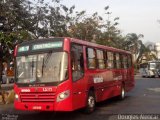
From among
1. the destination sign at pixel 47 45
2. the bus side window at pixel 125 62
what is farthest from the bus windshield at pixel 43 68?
the bus side window at pixel 125 62

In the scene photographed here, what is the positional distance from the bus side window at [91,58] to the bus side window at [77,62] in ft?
2.27

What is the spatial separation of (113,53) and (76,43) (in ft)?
16.2

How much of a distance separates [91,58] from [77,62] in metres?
1.60

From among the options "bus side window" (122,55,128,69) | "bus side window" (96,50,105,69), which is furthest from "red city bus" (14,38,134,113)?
"bus side window" (122,55,128,69)

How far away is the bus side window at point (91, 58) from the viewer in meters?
13.5

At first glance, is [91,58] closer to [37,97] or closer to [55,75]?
[55,75]

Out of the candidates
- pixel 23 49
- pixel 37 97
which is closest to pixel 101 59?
pixel 23 49

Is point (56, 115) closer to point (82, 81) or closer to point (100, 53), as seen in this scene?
point (82, 81)

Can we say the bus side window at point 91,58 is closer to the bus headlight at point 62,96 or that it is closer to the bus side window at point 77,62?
the bus side window at point 77,62

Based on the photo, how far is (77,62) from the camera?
484 inches

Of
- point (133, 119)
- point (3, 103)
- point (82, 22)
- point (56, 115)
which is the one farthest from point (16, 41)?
point (82, 22)

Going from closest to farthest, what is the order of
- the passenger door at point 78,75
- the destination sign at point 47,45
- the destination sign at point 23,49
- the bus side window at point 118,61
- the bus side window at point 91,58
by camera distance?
1. the passenger door at point 78,75
2. the destination sign at point 47,45
3. the destination sign at point 23,49
4. the bus side window at point 91,58
5. the bus side window at point 118,61

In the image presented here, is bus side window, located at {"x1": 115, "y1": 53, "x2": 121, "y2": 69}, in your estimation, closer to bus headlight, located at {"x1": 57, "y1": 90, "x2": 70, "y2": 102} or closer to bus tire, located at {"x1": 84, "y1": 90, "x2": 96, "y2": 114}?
bus tire, located at {"x1": 84, "y1": 90, "x2": 96, "y2": 114}

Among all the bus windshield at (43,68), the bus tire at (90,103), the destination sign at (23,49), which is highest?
the destination sign at (23,49)
